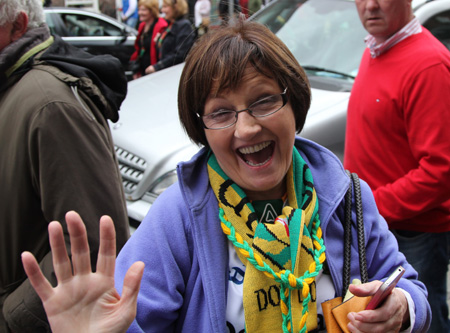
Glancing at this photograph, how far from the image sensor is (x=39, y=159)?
198 centimetres

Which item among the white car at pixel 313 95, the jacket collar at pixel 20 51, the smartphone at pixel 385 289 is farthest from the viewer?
the white car at pixel 313 95

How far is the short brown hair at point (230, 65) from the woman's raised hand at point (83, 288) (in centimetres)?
50

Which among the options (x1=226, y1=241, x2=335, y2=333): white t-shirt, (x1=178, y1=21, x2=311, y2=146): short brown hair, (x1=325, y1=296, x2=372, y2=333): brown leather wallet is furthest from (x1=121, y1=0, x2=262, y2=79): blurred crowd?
(x1=325, y1=296, x2=372, y2=333): brown leather wallet

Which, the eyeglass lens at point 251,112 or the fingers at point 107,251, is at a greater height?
the eyeglass lens at point 251,112

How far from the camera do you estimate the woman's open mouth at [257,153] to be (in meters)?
1.62

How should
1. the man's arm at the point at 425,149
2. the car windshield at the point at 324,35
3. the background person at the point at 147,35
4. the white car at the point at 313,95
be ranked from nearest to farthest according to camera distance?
the man's arm at the point at 425,149 → the white car at the point at 313,95 → the car windshield at the point at 324,35 → the background person at the point at 147,35

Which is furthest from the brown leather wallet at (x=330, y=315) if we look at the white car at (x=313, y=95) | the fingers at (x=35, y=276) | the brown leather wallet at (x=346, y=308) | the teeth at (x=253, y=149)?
the white car at (x=313, y=95)

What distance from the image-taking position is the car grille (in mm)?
3760

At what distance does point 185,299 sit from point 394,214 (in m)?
1.27

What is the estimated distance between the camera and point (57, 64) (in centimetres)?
220

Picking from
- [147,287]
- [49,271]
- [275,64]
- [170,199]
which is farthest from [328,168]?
[49,271]

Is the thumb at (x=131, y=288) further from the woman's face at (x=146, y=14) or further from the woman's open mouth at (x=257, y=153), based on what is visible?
the woman's face at (x=146, y=14)

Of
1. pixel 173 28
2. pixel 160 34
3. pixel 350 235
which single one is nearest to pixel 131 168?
pixel 350 235

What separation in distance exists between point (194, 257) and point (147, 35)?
662 cm
